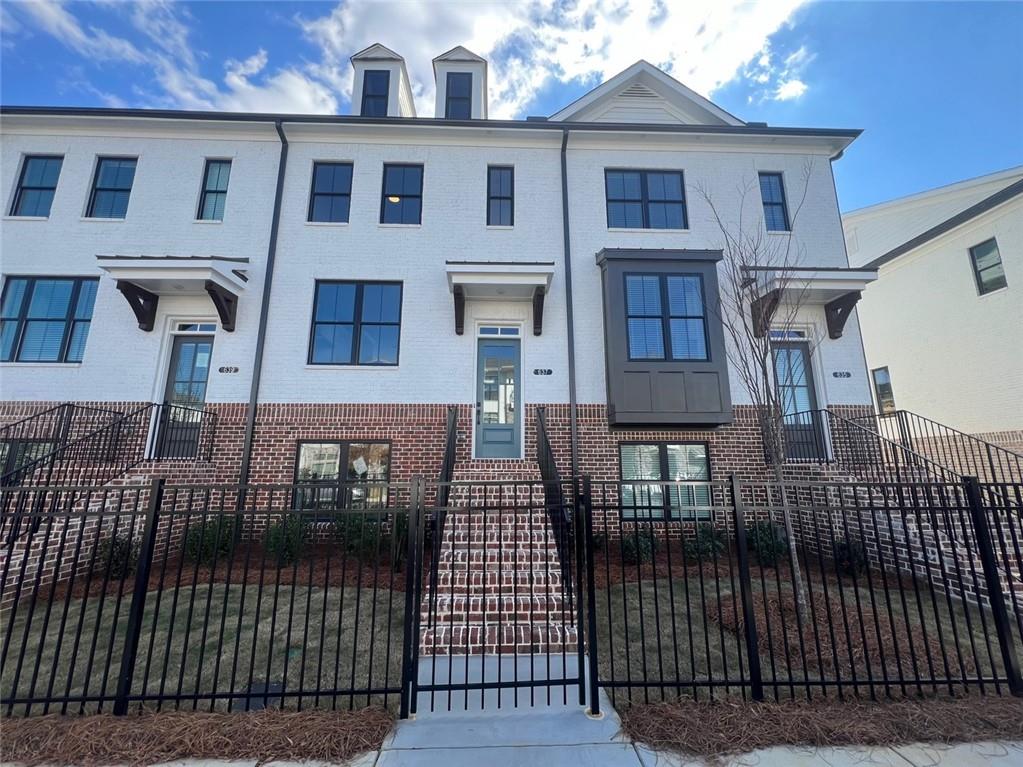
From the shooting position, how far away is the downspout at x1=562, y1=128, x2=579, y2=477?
862cm

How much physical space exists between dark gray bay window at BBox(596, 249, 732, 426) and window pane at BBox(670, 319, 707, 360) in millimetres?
19

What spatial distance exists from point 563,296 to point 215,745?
838 cm

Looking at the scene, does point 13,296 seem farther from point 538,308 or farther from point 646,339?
point 646,339

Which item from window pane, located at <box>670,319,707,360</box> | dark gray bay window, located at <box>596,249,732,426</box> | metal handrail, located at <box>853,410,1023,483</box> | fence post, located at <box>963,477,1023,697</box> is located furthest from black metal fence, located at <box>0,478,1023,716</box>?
window pane, located at <box>670,319,707,360</box>

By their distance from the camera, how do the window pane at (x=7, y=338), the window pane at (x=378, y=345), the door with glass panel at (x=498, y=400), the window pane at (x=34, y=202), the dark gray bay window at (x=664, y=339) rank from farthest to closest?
the window pane at (x=34, y=202), the window pane at (x=378, y=345), the door with glass panel at (x=498, y=400), the window pane at (x=7, y=338), the dark gray bay window at (x=664, y=339)

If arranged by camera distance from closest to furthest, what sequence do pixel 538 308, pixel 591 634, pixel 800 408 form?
1. pixel 591 634
2. pixel 538 308
3. pixel 800 408

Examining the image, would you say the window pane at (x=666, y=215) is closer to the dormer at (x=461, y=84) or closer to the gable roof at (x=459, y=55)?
the dormer at (x=461, y=84)

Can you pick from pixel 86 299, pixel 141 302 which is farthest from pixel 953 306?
pixel 86 299

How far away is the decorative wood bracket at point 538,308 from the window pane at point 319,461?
475cm

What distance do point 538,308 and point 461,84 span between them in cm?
700

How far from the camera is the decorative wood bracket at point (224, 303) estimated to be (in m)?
8.44

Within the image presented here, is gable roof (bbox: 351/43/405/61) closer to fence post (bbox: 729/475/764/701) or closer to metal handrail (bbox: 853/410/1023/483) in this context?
fence post (bbox: 729/475/764/701)

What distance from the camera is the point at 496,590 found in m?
4.91

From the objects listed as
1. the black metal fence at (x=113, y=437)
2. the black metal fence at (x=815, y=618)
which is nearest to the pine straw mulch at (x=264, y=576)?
the black metal fence at (x=113, y=437)
